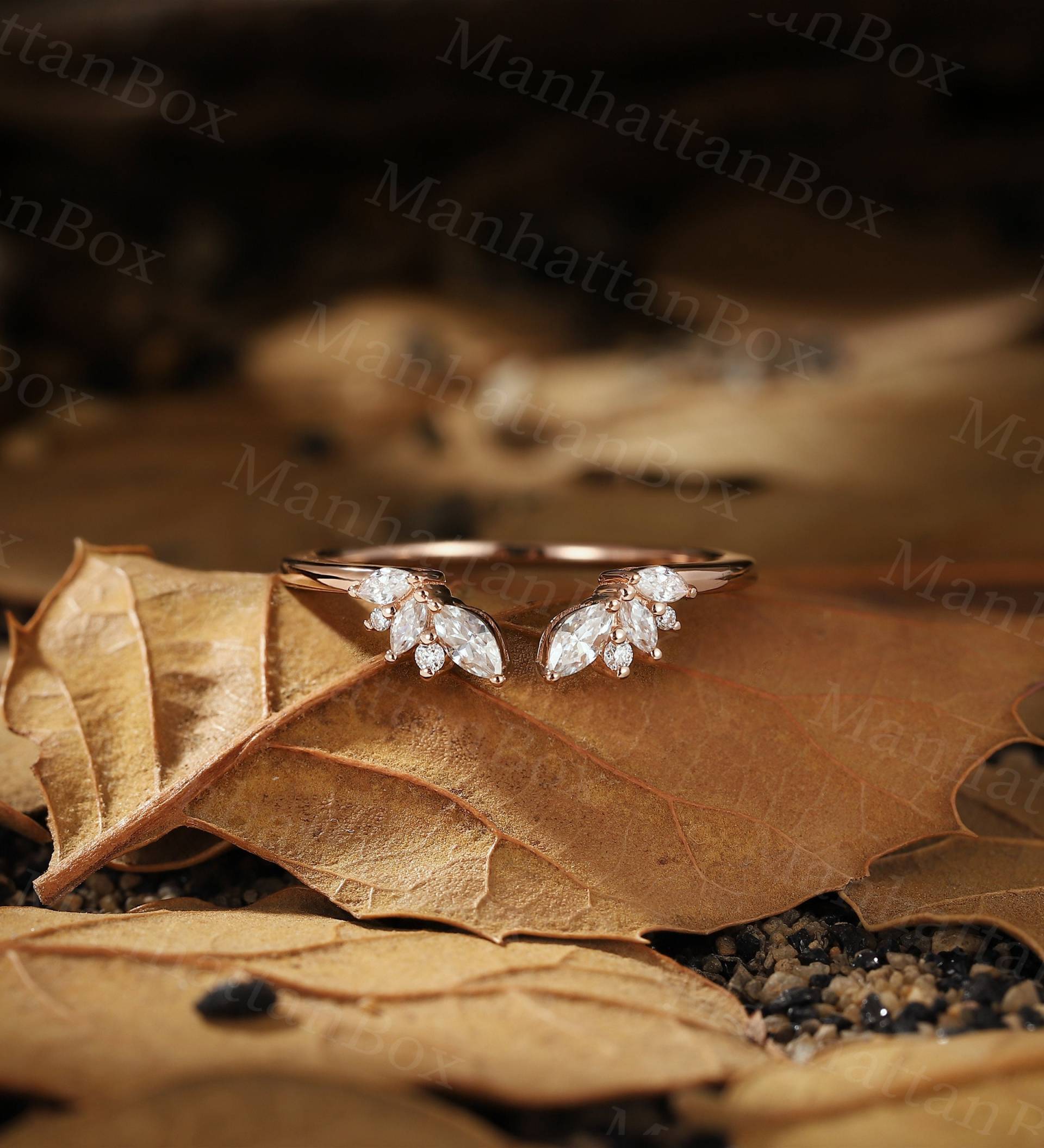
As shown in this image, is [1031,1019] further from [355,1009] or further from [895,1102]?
[355,1009]

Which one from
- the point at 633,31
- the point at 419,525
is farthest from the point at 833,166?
the point at 419,525

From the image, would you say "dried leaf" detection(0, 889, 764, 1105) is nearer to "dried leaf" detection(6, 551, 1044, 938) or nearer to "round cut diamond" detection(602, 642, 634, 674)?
"dried leaf" detection(6, 551, 1044, 938)

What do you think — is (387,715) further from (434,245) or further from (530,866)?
(434,245)

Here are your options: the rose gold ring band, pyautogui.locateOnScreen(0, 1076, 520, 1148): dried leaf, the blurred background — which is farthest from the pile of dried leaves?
the blurred background

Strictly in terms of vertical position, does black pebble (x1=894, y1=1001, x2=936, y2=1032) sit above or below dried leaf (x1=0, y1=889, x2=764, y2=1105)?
above

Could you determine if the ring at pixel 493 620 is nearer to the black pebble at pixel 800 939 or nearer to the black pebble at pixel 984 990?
the black pebble at pixel 800 939

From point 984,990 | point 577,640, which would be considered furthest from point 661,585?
point 984,990

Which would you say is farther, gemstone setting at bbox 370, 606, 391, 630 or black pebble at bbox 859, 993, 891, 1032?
gemstone setting at bbox 370, 606, 391, 630
